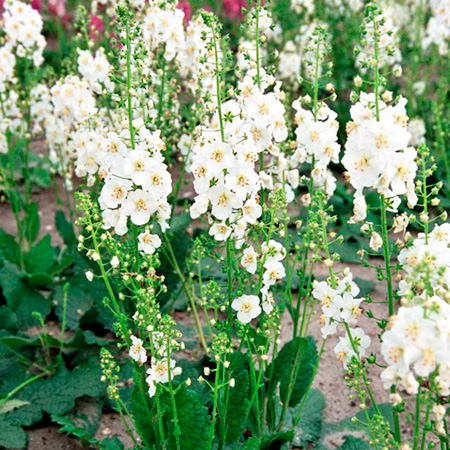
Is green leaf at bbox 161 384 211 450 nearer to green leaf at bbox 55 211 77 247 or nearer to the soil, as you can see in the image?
the soil

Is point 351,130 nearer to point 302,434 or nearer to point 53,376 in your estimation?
point 302,434

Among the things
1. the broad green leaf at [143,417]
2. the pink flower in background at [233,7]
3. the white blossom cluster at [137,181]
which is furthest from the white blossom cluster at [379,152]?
the pink flower in background at [233,7]

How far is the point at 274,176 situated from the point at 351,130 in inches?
27.1

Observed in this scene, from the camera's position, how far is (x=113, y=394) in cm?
215

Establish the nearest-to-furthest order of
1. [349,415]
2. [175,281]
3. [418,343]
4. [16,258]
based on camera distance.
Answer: [418,343] → [349,415] → [175,281] → [16,258]

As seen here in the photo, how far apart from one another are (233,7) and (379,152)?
5.77 metres

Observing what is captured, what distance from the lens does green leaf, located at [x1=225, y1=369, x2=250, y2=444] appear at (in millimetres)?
2322

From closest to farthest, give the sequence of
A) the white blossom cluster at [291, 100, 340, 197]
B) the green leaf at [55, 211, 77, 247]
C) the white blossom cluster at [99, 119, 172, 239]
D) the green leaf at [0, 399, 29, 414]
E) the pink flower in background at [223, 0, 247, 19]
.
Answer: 1. the white blossom cluster at [99, 119, 172, 239]
2. the white blossom cluster at [291, 100, 340, 197]
3. the green leaf at [0, 399, 29, 414]
4. the green leaf at [55, 211, 77, 247]
5. the pink flower in background at [223, 0, 247, 19]

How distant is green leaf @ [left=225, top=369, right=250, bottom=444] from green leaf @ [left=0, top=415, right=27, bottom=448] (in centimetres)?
88

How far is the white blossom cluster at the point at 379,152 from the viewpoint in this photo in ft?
5.84

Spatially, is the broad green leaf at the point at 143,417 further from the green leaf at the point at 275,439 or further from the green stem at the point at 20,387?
the green stem at the point at 20,387

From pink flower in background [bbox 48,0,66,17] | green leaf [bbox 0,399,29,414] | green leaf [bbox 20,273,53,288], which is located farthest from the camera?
pink flower in background [bbox 48,0,66,17]

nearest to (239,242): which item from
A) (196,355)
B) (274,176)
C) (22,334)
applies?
(274,176)

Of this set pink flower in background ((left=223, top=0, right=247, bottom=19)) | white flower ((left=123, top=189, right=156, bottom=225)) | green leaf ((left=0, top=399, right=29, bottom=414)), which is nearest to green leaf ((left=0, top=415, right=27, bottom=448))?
green leaf ((left=0, top=399, right=29, bottom=414))
